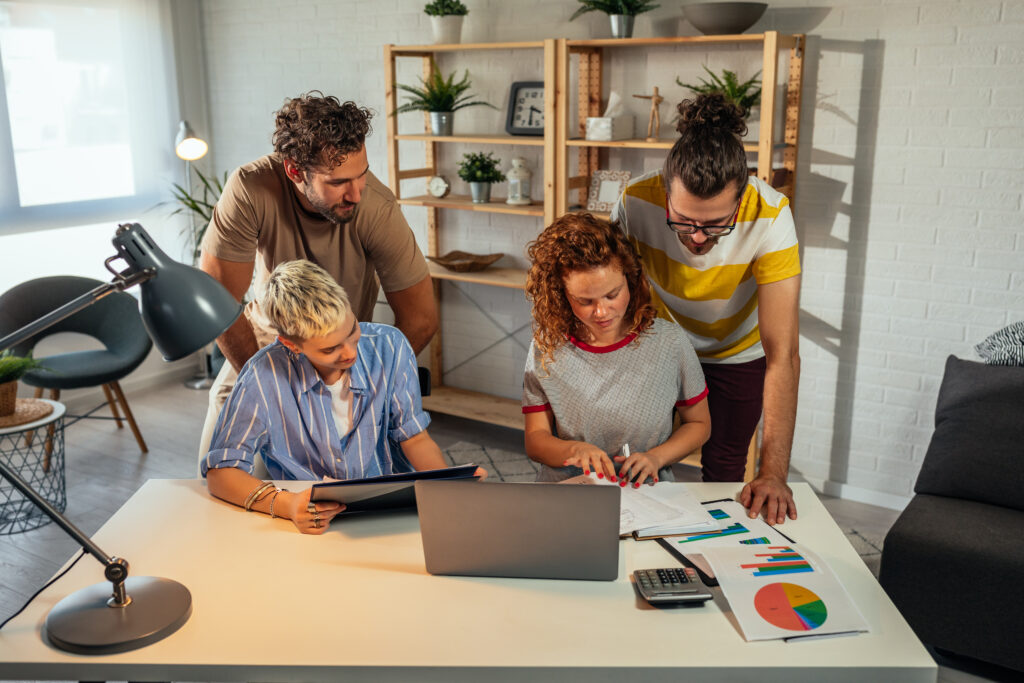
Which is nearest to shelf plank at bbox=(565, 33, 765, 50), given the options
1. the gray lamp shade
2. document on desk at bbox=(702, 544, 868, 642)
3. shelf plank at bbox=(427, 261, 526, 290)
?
shelf plank at bbox=(427, 261, 526, 290)

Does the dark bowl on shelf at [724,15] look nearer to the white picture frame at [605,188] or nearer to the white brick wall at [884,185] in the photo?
the white brick wall at [884,185]

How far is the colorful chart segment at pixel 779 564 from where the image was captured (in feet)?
4.91

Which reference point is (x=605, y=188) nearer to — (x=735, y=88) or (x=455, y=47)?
(x=735, y=88)

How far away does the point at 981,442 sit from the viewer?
253cm

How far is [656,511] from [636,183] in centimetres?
84

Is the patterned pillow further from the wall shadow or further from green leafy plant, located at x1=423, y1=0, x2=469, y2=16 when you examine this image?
green leafy plant, located at x1=423, y1=0, x2=469, y2=16

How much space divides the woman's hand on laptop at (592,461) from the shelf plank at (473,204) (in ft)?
6.56

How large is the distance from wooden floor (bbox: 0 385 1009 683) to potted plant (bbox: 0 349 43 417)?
0.47 meters

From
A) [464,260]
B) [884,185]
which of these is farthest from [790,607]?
[464,260]

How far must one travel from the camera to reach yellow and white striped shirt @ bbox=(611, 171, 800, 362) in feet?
6.59

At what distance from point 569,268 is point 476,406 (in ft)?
7.77

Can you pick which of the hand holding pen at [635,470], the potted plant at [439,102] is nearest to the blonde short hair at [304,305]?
the hand holding pen at [635,470]

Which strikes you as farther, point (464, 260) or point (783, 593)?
point (464, 260)

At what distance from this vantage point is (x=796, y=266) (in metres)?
2.01
